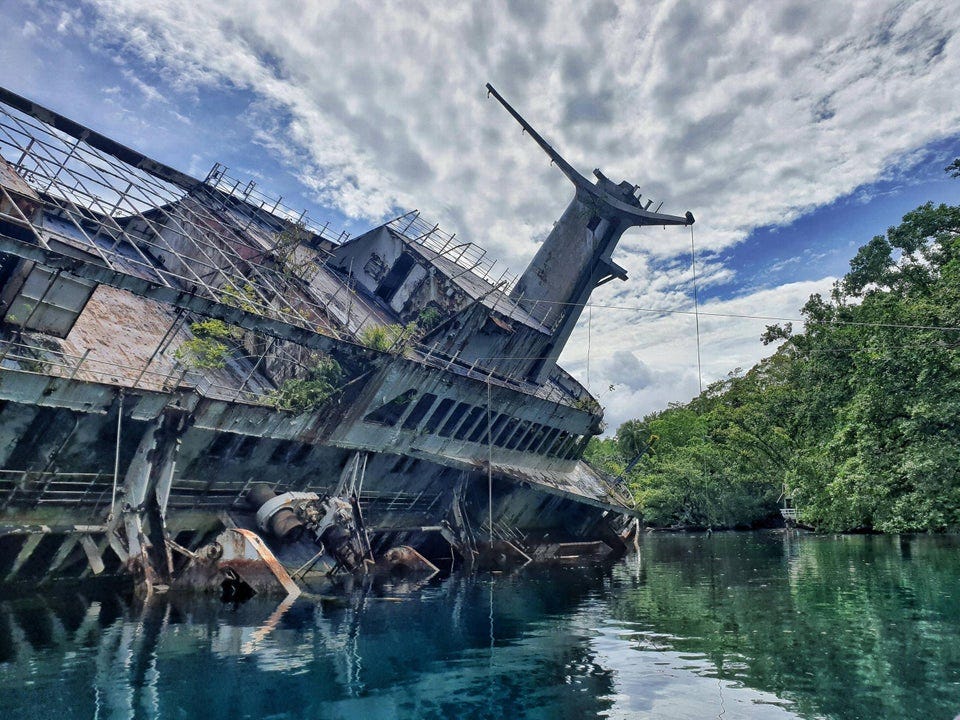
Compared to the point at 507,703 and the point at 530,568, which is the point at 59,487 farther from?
the point at 530,568

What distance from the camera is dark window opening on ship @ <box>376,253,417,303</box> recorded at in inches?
1538

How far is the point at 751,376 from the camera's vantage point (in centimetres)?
7406

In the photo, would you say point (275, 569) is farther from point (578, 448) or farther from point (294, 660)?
point (578, 448)

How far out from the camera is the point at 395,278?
39.4 m

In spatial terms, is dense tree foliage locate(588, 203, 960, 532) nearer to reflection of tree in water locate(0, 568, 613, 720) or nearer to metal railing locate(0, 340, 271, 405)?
reflection of tree in water locate(0, 568, 613, 720)

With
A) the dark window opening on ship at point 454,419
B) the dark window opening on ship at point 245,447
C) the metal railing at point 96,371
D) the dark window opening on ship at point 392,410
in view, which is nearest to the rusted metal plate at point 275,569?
the dark window opening on ship at point 245,447

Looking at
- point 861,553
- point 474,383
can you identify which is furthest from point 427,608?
point 861,553

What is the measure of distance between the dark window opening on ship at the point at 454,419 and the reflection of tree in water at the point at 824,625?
10.6 meters

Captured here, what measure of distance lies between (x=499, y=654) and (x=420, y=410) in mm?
17755

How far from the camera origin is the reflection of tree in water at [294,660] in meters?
9.51

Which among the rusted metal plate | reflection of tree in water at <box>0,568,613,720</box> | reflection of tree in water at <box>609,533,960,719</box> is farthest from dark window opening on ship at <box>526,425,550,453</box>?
the rusted metal plate

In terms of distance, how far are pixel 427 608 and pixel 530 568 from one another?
49.9 feet

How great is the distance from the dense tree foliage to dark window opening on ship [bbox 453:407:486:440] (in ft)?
55.1

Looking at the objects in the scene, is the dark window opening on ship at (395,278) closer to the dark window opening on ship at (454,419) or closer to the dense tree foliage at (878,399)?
the dark window opening on ship at (454,419)
